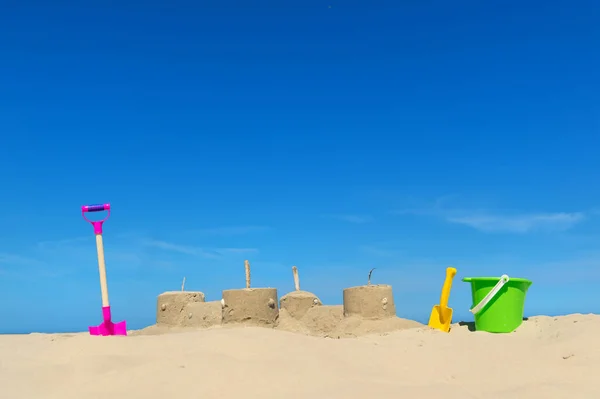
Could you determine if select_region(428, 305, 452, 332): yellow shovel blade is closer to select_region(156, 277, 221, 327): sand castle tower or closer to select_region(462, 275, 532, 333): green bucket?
select_region(462, 275, 532, 333): green bucket

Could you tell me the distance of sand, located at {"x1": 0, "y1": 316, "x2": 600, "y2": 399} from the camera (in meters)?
3.07

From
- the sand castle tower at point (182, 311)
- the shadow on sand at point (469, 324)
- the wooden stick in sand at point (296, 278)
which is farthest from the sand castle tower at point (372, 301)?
the sand castle tower at point (182, 311)

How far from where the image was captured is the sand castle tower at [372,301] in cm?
808

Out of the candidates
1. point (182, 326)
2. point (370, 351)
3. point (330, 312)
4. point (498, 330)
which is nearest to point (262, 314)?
point (330, 312)

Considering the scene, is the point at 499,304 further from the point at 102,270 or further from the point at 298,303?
the point at 298,303

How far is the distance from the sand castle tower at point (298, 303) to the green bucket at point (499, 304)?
4066mm

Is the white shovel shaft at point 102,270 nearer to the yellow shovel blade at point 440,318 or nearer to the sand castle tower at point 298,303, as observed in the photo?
the yellow shovel blade at point 440,318

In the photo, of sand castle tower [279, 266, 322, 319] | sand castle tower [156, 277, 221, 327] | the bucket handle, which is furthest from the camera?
sand castle tower [156, 277, 221, 327]

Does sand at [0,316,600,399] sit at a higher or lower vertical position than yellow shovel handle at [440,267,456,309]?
lower

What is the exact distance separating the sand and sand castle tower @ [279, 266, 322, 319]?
488 centimetres

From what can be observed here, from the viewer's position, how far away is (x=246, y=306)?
7.77 m

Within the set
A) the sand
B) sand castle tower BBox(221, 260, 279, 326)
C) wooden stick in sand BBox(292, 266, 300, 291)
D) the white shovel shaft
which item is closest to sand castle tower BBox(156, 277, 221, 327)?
wooden stick in sand BBox(292, 266, 300, 291)

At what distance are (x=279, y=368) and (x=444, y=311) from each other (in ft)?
11.3

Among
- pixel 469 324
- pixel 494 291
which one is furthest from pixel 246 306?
pixel 494 291
